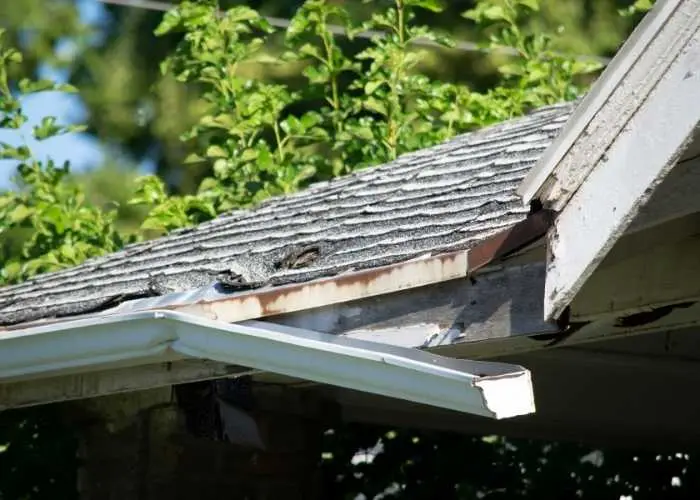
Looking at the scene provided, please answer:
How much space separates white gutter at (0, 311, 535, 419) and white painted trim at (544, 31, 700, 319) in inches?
9.9

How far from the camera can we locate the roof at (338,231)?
3539 millimetres

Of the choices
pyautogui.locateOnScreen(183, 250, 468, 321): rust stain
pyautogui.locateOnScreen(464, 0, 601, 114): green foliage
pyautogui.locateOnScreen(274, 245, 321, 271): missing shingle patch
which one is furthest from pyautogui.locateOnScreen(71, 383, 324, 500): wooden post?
pyautogui.locateOnScreen(464, 0, 601, 114): green foliage

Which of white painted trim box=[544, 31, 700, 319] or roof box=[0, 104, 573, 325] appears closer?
white painted trim box=[544, 31, 700, 319]

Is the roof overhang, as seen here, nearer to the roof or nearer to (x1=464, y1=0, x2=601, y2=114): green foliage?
the roof

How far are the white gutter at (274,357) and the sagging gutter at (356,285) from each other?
2.3 inches

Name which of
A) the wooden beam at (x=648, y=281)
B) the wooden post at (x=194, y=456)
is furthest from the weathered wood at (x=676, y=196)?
the wooden post at (x=194, y=456)

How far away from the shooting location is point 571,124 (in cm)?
264

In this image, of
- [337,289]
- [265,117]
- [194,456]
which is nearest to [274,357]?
[337,289]

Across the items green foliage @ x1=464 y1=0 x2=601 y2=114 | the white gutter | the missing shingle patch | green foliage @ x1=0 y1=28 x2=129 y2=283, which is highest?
green foliage @ x1=464 y1=0 x2=601 y2=114

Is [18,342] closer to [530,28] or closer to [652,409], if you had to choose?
[652,409]

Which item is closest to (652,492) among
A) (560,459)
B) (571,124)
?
(560,459)

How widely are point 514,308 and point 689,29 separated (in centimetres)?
80

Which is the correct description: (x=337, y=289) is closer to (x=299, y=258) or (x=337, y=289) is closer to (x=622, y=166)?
(x=299, y=258)

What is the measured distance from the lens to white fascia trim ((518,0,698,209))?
245cm
